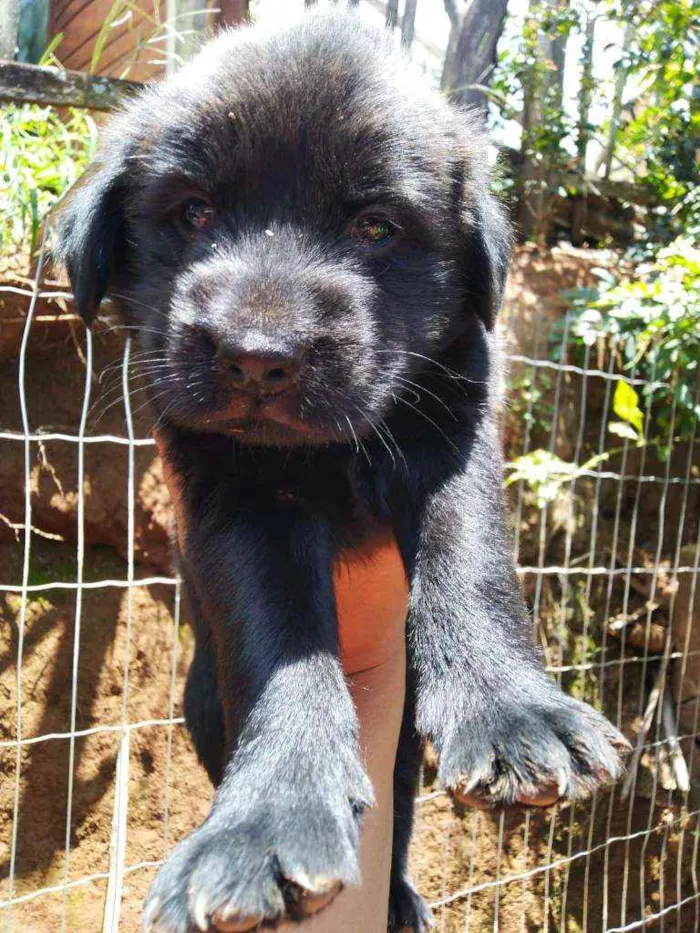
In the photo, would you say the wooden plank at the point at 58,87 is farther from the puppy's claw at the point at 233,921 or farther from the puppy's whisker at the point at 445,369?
the puppy's claw at the point at 233,921

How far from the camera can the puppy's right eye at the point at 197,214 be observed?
1.54m

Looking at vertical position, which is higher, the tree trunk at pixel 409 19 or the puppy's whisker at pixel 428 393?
the tree trunk at pixel 409 19

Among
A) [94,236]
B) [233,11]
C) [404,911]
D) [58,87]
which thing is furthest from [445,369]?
[233,11]

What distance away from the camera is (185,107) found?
5.20 ft

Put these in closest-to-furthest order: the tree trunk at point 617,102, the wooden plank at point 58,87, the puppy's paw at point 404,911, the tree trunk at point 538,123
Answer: the puppy's paw at point 404,911 < the wooden plank at point 58,87 < the tree trunk at point 617,102 < the tree trunk at point 538,123

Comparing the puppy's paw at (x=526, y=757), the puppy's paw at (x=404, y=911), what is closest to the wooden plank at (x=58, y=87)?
the puppy's paw at (x=526, y=757)

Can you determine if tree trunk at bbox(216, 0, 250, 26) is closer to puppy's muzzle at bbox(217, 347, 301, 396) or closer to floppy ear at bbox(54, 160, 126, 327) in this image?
floppy ear at bbox(54, 160, 126, 327)

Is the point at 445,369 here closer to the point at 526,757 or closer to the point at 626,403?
the point at 526,757

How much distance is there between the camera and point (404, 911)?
7.09 feet

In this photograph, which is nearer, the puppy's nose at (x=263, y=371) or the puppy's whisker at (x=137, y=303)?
the puppy's nose at (x=263, y=371)

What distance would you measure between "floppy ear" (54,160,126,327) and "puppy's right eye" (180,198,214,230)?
21 centimetres

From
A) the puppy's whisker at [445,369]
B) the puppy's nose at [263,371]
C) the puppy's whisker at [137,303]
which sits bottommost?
the puppy's nose at [263,371]

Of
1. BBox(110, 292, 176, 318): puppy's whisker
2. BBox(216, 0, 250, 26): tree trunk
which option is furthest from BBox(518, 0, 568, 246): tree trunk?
BBox(110, 292, 176, 318): puppy's whisker

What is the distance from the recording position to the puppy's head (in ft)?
4.52
